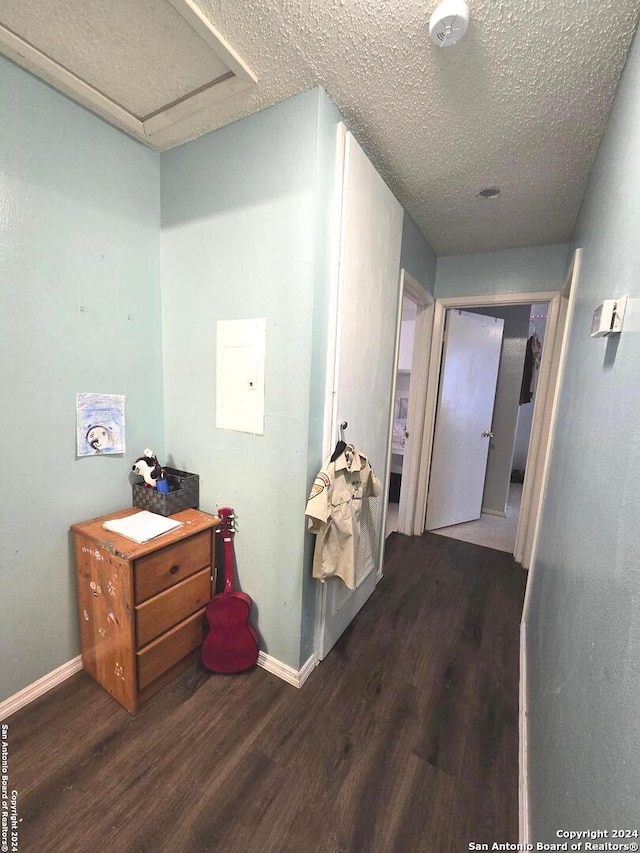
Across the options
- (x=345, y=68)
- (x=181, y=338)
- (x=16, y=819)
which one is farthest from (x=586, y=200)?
(x=16, y=819)

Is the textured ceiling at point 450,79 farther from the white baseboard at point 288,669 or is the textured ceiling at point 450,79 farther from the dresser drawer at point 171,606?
the white baseboard at point 288,669

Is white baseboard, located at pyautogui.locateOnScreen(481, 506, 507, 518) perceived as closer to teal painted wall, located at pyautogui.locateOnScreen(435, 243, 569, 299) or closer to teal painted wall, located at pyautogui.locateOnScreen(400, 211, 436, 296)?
teal painted wall, located at pyautogui.locateOnScreen(435, 243, 569, 299)

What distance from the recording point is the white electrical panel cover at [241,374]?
152cm

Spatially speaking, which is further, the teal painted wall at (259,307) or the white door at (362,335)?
the white door at (362,335)

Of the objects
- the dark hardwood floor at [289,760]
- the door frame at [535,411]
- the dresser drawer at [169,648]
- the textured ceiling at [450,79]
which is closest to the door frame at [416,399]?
the door frame at [535,411]

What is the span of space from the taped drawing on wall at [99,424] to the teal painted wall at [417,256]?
76.1 inches

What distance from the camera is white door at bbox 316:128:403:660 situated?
1.49 metres

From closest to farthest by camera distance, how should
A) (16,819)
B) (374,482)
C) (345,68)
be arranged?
(16,819)
(345,68)
(374,482)

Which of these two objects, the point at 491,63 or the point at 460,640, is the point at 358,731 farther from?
the point at 491,63

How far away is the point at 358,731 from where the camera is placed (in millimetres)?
1395

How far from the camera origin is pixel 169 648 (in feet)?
4.94

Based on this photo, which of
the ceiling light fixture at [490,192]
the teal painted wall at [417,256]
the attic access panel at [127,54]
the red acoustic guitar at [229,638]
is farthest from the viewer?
the teal painted wall at [417,256]

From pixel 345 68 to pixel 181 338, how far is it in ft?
4.23

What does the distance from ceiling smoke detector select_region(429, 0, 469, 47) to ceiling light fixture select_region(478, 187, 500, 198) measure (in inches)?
39.6
